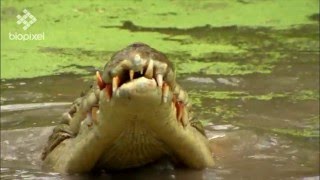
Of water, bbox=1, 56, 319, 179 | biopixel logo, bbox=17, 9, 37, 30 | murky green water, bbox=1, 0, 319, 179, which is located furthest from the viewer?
biopixel logo, bbox=17, 9, 37, 30

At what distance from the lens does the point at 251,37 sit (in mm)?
6129

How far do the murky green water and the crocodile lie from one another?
7 cm

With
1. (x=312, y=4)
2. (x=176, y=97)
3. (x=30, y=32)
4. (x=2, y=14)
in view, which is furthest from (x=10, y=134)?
(x=312, y=4)

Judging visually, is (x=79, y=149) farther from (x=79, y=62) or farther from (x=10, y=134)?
(x=79, y=62)

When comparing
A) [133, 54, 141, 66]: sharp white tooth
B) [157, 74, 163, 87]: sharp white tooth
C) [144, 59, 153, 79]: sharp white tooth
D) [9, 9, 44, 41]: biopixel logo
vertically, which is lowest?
[9, 9, 44, 41]: biopixel logo

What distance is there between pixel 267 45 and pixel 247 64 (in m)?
0.66

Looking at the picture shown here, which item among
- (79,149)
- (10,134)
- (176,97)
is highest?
(176,97)

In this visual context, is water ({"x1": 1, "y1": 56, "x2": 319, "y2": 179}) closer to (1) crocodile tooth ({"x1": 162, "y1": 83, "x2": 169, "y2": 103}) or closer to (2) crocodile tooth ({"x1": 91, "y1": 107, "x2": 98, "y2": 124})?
(2) crocodile tooth ({"x1": 91, "y1": 107, "x2": 98, "y2": 124})

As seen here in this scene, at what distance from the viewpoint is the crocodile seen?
2.29m

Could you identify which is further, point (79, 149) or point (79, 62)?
point (79, 62)

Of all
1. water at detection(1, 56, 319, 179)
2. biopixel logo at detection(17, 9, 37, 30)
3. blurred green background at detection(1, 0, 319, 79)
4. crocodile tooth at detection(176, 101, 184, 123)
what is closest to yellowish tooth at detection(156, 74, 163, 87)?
crocodile tooth at detection(176, 101, 184, 123)

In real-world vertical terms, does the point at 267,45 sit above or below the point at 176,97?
below

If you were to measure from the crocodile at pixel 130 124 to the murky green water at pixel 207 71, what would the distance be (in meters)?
0.07

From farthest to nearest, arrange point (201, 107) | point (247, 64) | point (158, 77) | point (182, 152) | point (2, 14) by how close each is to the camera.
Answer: point (2, 14), point (247, 64), point (201, 107), point (182, 152), point (158, 77)
